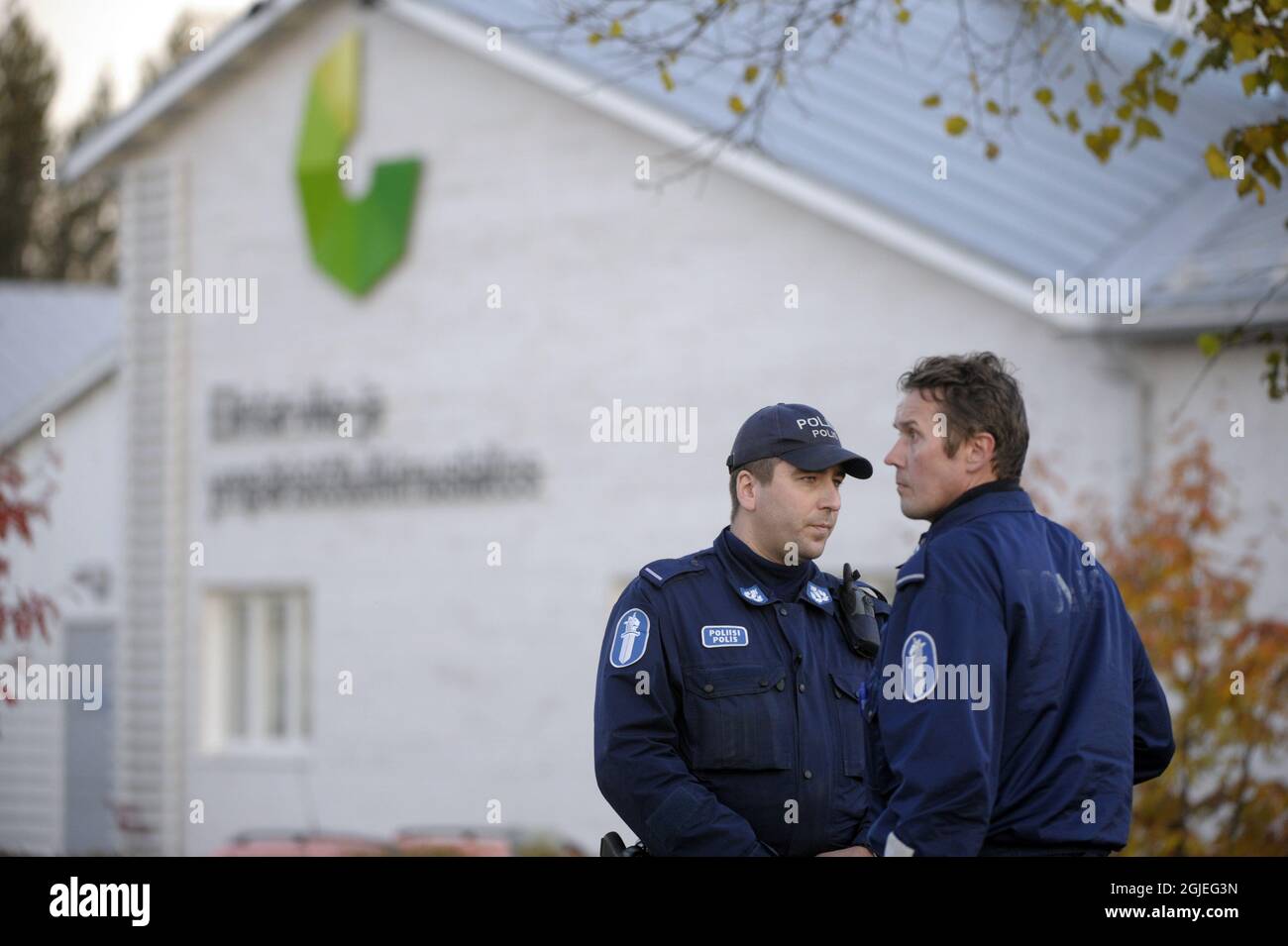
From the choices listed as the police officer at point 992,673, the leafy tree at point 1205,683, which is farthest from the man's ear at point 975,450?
the leafy tree at point 1205,683

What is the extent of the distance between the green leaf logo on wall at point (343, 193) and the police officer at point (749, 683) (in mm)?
11222

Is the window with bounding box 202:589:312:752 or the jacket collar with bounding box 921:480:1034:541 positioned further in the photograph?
the window with bounding box 202:589:312:752

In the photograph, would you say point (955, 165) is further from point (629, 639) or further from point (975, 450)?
point (975, 450)

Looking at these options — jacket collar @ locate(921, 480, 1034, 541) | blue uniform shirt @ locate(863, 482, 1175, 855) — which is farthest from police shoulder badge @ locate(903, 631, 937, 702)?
jacket collar @ locate(921, 480, 1034, 541)

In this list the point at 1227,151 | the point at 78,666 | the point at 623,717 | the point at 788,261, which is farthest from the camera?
the point at 78,666

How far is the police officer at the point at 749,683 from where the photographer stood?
→ 4.54 metres

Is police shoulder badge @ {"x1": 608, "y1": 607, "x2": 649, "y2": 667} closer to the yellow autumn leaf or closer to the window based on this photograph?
the yellow autumn leaf

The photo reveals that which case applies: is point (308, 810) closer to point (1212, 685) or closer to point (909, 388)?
point (1212, 685)

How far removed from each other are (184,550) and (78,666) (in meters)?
4.15

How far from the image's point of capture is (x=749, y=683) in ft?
15.4

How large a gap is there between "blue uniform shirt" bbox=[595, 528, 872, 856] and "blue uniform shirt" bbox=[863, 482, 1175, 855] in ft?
2.14

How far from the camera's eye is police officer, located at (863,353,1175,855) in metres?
3.75

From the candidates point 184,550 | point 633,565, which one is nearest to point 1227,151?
point 633,565

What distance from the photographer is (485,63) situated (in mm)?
15359
